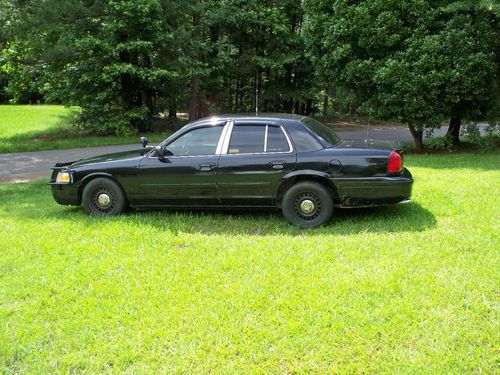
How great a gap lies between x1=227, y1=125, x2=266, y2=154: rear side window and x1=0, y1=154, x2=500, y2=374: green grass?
990 mm

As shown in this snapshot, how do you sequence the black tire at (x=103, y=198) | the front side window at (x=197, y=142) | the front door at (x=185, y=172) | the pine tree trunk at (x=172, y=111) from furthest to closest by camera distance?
1. the pine tree trunk at (x=172, y=111)
2. the black tire at (x=103, y=198)
3. the front side window at (x=197, y=142)
4. the front door at (x=185, y=172)

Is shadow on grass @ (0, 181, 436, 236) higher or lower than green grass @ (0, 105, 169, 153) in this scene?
lower

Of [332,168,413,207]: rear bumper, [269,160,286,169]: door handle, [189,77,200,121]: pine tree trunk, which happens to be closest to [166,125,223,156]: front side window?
[269,160,286,169]: door handle

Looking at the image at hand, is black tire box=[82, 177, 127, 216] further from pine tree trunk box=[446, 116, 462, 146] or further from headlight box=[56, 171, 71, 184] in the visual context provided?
pine tree trunk box=[446, 116, 462, 146]

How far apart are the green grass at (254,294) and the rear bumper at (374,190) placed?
1.06ft

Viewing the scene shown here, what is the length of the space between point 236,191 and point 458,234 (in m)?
2.79

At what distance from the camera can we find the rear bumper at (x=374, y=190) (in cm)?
600

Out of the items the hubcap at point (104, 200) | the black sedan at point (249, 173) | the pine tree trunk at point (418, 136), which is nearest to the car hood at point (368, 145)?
the black sedan at point (249, 173)

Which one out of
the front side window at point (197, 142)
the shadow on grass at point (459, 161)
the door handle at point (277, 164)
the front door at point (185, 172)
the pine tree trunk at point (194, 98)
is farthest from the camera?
the pine tree trunk at point (194, 98)

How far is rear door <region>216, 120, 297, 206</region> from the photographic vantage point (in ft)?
20.7

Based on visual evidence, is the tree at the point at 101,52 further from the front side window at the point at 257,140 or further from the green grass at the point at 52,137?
the front side window at the point at 257,140

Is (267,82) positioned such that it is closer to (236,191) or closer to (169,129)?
(169,129)

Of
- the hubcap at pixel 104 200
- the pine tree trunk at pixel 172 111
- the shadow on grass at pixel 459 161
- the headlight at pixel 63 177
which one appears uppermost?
the pine tree trunk at pixel 172 111

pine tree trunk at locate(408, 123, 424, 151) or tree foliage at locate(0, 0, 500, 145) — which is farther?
pine tree trunk at locate(408, 123, 424, 151)
